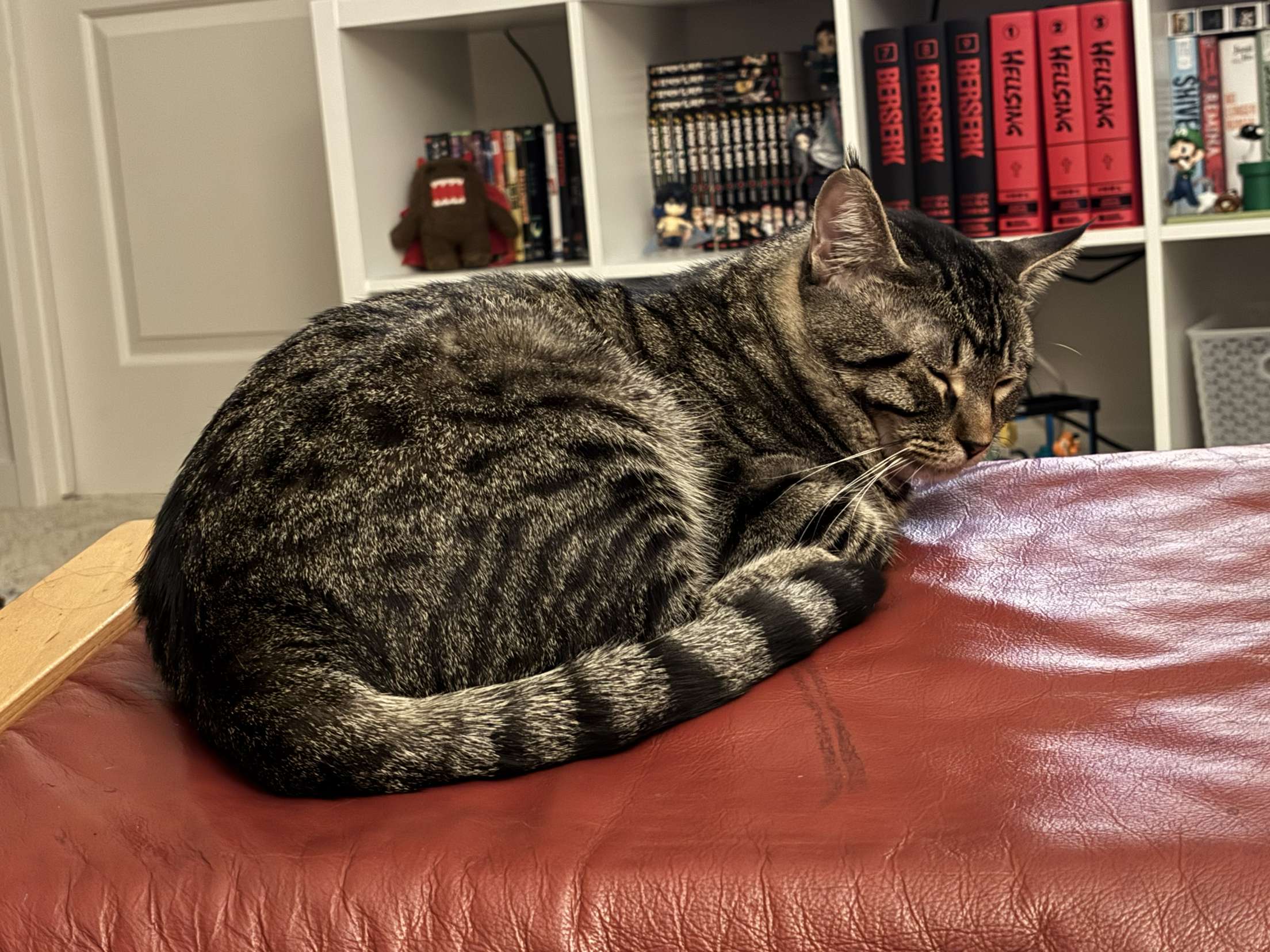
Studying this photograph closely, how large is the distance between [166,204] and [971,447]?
2.76 m

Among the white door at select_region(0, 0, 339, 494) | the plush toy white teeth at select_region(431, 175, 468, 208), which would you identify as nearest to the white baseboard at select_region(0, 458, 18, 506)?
the white door at select_region(0, 0, 339, 494)

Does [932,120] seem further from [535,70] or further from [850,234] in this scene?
[850,234]

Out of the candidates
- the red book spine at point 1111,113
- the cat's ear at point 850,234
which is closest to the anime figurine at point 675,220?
the red book spine at point 1111,113

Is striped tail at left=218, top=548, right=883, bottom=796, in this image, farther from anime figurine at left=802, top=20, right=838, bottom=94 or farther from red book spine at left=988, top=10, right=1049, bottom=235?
anime figurine at left=802, top=20, right=838, bottom=94

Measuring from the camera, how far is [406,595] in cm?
106

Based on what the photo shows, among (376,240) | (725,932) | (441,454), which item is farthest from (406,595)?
(376,240)

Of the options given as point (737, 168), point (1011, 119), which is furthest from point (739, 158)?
point (1011, 119)

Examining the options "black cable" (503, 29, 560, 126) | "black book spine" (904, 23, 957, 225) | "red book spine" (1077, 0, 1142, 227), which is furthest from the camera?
"black cable" (503, 29, 560, 126)

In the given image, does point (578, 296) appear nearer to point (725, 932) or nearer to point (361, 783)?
point (361, 783)

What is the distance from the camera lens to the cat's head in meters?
1.40

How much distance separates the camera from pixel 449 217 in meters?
2.82

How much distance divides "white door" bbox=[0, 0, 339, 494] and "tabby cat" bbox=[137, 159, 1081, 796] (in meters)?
2.16

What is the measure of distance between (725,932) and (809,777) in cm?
14

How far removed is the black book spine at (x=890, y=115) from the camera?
2.49 metres
